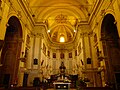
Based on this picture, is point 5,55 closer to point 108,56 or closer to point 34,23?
point 34,23

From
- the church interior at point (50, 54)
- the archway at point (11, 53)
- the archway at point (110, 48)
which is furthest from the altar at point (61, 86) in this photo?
the archway at point (110, 48)

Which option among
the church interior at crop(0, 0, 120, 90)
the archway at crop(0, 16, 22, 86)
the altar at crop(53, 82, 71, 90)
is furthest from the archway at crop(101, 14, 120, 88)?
the archway at crop(0, 16, 22, 86)

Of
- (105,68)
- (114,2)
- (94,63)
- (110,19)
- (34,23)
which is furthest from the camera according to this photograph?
(34,23)

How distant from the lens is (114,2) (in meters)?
9.05

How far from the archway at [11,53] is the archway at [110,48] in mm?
7855

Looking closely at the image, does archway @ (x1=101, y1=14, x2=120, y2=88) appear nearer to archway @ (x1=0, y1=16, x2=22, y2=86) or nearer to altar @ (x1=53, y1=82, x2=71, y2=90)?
altar @ (x1=53, y1=82, x2=71, y2=90)

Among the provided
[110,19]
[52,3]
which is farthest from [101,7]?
[52,3]

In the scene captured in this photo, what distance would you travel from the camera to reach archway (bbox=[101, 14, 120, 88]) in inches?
406

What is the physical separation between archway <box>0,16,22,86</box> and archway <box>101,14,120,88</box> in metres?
7.85

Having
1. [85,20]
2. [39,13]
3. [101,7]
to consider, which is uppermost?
[39,13]

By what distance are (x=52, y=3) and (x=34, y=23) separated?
3.91m

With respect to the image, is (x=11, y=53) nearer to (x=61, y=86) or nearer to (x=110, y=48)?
(x=61, y=86)

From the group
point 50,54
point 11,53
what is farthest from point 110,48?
point 50,54

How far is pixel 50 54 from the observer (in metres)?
24.0
